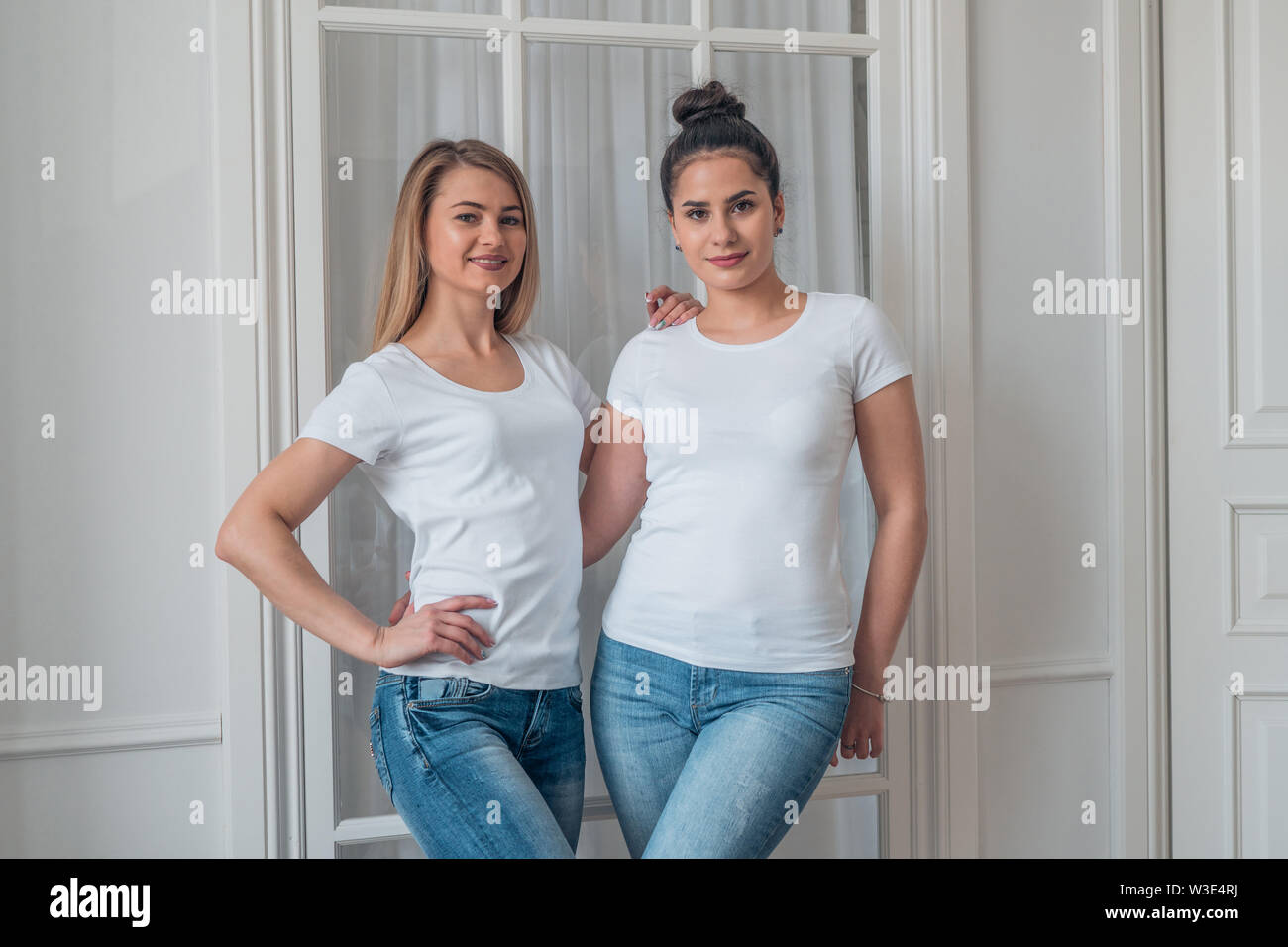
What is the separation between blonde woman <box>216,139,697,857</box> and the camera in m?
1.22

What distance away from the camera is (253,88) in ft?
5.12

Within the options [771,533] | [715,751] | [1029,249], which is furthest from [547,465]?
[1029,249]

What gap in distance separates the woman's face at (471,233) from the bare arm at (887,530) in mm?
571

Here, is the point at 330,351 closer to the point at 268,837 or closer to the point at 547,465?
the point at 547,465

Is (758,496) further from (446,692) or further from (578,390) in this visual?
(446,692)

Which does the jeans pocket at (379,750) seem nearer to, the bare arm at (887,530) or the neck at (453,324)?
the neck at (453,324)

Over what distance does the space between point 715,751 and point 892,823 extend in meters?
0.73

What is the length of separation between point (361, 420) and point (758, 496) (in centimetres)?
55

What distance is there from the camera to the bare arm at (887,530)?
1325mm

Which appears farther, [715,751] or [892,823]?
[892,823]

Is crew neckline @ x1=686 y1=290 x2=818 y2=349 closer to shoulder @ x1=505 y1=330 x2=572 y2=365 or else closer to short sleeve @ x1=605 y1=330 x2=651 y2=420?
short sleeve @ x1=605 y1=330 x2=651 y2=420

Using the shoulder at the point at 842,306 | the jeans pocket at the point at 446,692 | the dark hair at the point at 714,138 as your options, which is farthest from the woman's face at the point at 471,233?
the jeans pocket at the point at 446,692

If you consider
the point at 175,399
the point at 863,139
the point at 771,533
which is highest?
the point at 863,139

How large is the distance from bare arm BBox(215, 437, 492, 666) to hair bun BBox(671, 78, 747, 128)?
0.71 m
